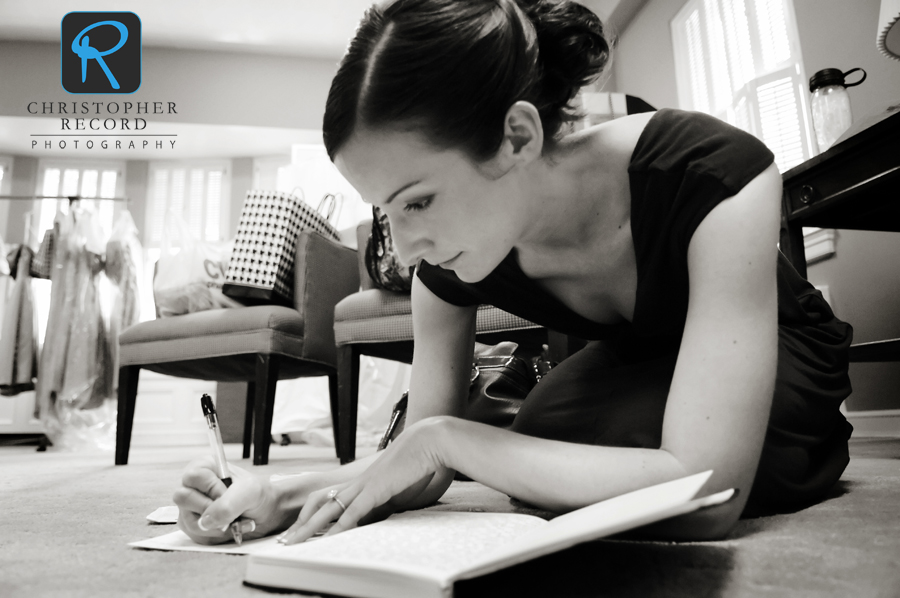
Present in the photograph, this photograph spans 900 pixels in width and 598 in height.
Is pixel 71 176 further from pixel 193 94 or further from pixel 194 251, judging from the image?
pixel 194 251

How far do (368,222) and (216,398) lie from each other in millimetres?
2564

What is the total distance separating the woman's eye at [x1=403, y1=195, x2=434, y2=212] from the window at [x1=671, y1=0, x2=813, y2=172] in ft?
6.46

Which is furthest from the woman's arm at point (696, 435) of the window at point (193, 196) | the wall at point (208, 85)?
the window at point (193, 196)

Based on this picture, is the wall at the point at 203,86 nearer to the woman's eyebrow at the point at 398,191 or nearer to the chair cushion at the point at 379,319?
the chair cushion at the point at 379,319

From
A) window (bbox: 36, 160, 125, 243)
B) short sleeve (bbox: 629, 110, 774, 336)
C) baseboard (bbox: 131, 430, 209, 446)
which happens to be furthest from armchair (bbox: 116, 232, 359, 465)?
window (bbox: 36, 160, 125, 243)

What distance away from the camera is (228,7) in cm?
402

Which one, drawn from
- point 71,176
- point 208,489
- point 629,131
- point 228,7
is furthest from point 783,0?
point 71,176

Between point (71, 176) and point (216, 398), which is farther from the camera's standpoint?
point (71, 176)

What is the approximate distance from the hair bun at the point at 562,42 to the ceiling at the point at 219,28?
3730mm

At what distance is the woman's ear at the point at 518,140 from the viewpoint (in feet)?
1.91

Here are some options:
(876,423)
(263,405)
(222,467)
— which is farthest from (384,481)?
(876,423)

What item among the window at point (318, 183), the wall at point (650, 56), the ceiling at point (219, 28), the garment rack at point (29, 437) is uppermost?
the ceiling at point (219, 28)

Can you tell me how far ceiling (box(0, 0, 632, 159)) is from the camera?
3965 mm

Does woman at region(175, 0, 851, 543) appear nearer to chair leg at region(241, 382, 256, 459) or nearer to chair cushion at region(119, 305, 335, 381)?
chair cushion at region(119, 305, 335, 381)
